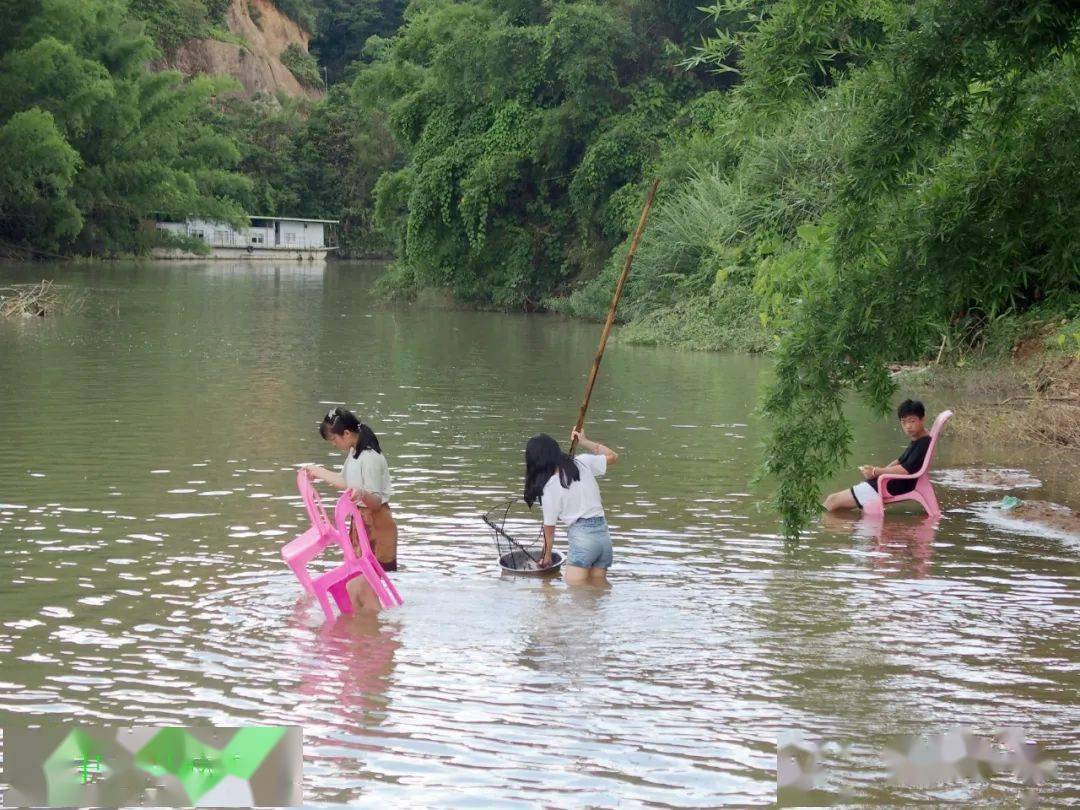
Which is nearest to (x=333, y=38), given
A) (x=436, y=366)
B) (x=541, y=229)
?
(x=541, y=229)

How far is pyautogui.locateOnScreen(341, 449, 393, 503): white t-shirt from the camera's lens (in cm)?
948

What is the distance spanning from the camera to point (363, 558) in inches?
357

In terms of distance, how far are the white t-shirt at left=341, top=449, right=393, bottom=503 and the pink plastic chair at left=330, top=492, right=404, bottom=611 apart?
149mm

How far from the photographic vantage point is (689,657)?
8.27m

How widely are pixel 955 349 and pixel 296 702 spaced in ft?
50.4

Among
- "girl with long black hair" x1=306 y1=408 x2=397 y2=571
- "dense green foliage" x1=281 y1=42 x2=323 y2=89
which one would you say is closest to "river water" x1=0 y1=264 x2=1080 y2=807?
"girl with long black hair" x1=306 y1=408 x2=397 y2=571

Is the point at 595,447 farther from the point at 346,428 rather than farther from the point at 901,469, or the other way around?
the point at 901,469

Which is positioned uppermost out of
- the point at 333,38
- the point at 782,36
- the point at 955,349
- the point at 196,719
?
the point at 333,38

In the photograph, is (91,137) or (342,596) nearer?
(342,596)

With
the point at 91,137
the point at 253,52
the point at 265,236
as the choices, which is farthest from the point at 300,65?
the point at 91,137

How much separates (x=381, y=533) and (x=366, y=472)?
479 mm

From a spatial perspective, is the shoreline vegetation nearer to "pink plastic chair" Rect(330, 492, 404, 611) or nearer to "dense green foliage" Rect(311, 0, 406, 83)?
"dense green foliage" Rect(311, 0, 406, 83)

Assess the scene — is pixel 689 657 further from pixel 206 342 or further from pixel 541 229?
pixel 541 229

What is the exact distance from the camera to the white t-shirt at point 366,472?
9.48 metres
